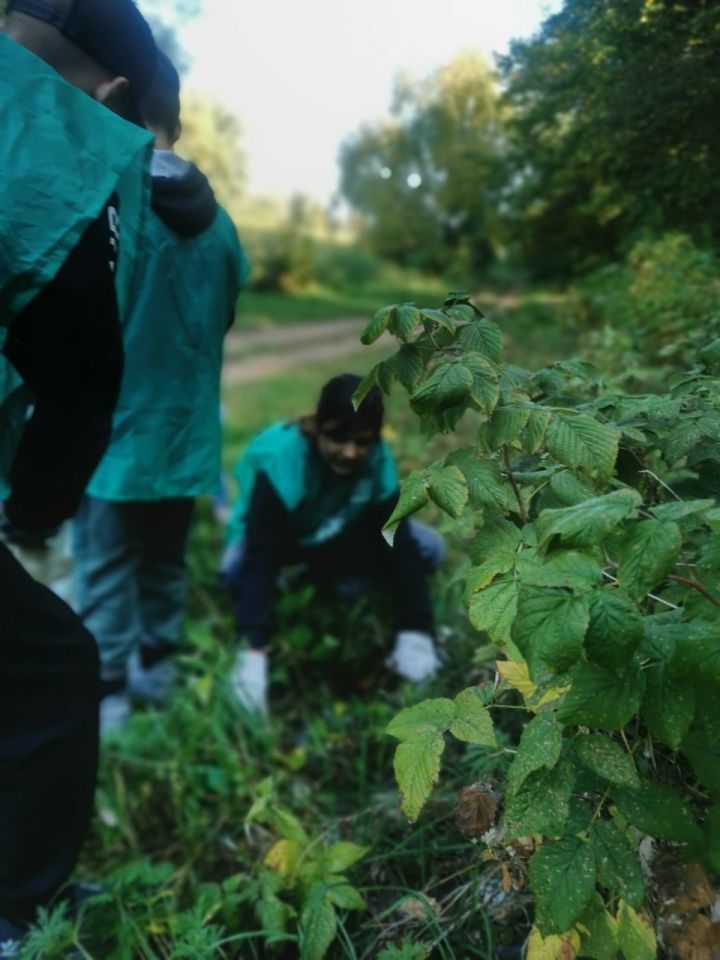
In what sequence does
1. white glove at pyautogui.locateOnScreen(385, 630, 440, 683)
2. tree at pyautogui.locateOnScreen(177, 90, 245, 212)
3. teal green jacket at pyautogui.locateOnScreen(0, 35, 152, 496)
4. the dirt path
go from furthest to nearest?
the dirt path < tree at pyautogui.locateOnScreen(177, 90, 245, 212) < white glove at pyautogui.locateOnScreen(385, 630, 440, 683) < teal green jacket at pyautogui.locateOnScreen(0, 35, 152, 496)

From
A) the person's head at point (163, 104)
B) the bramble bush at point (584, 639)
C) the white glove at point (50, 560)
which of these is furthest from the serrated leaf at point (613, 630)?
the white glove at point (50, 560)

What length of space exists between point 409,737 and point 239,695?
125cm

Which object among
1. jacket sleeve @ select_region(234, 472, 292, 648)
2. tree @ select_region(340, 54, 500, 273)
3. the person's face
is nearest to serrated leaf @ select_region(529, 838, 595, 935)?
the person's face

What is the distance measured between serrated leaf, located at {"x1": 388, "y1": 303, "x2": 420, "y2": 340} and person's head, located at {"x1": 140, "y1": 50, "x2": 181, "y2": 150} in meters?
0.66

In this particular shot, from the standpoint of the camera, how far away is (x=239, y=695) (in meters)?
2.18

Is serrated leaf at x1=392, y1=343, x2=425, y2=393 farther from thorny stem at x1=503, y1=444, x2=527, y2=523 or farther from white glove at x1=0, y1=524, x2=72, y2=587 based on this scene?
white glove at x1=0, y1=524, x2=72, y2=587

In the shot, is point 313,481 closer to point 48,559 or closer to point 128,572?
point 128,572

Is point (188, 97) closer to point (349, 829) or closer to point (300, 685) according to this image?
point (300, 685)

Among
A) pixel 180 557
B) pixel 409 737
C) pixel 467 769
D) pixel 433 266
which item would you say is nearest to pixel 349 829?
pixel 467 769

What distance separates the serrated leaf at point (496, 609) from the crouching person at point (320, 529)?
1.10 meters

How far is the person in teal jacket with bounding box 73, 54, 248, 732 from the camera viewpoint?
1.49 m

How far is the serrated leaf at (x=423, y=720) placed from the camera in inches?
40.1

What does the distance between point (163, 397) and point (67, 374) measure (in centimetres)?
53

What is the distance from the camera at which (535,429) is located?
988 mm
